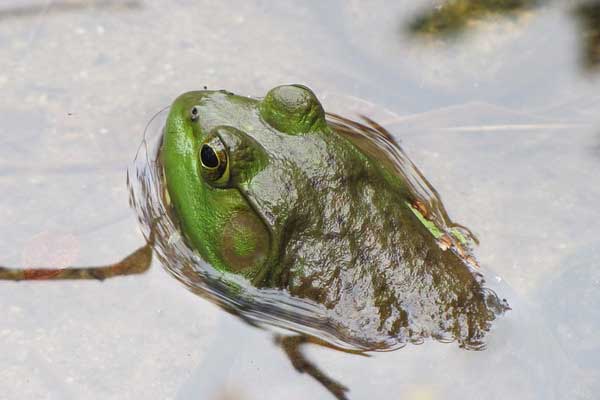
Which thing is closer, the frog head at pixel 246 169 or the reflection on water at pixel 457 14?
the frog head at pixel 246 169

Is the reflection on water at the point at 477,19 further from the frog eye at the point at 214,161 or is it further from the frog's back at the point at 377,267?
the frog eye at the point at 214,161

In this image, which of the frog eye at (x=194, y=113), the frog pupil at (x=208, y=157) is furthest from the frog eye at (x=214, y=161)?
the frog eye at (x=194, y=113)

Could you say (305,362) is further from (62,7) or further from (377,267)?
(62,7)

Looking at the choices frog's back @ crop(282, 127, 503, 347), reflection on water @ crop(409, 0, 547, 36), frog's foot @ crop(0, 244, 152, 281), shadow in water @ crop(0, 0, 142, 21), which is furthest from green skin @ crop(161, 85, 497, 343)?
reflection on water @ crop(409, 0, 547, 36)

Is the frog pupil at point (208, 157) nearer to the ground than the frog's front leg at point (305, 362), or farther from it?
farther from it

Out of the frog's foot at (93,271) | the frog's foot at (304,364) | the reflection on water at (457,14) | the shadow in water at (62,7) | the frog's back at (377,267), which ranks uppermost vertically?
the reflection on water at (457,14)

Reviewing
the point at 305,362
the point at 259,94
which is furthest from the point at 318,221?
the point at 259,94

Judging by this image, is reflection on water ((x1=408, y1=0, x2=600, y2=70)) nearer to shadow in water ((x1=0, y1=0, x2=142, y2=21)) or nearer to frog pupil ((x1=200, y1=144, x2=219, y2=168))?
shadow in water ((x1=0, y1=0, x2=142, y2=21))
